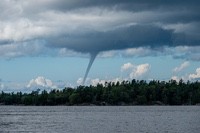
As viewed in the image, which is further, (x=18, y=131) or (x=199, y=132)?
(x=18, y=131)

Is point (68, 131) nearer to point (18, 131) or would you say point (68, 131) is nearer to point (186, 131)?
point (18, 131)

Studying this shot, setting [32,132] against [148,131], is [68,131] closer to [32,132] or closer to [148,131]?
[32,132]

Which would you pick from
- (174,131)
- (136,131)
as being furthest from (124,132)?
(174,131)

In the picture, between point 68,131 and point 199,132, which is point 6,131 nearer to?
point 68,131

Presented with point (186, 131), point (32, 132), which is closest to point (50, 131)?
point (32, 132)

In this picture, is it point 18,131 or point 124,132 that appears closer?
point 124,132

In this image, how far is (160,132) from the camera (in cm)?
9281

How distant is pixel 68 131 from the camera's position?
98.8 meters

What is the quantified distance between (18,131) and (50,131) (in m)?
6.80

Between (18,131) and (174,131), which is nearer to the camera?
(174,131)

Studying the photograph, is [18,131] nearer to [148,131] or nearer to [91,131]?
[91,131]

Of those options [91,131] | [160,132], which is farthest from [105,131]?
[160,132]

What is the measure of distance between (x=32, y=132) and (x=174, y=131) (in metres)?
27.7

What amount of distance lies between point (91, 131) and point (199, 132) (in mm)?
20523
